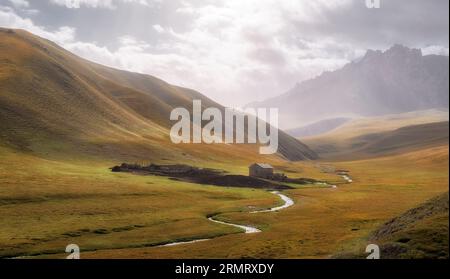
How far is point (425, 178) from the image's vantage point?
7416 inches

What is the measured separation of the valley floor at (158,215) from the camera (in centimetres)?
5909

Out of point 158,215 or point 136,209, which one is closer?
point 158,215

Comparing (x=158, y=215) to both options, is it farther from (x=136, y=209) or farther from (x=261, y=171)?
(x=261, y=171)

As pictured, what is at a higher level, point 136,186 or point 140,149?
point 140,149

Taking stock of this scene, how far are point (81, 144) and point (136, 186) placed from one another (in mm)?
66844

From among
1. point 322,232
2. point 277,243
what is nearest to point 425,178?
point 322,232

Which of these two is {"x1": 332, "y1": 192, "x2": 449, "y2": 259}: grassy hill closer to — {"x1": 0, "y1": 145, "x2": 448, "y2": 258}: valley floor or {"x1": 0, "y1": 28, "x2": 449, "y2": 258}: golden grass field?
{"x1": 0, "y1": 28, "x2": 449, "y2": 258}: golden grass field

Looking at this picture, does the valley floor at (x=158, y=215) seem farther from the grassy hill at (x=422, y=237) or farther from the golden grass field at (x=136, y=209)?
the grassy hill at (x=422, y=237)

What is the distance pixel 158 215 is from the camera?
279 feet

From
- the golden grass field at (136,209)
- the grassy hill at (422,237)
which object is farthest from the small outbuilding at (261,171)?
the grassy hill at (422,237)

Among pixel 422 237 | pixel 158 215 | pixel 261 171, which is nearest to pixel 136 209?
pixel 158 215

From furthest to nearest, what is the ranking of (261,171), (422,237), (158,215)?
1. (261,171)
2. (158,215)
3. (422,237)

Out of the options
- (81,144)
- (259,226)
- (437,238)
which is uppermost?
(81,144)
